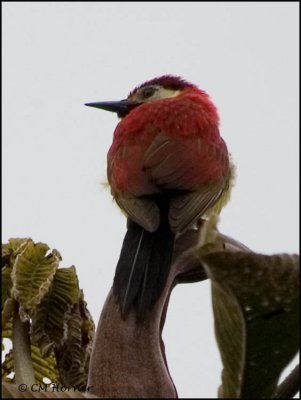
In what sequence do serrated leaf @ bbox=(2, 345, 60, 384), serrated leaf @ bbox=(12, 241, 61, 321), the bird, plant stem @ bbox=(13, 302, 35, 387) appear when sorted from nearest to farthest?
plant stem @ bbox=(13, 302, 35, 387) → serrated leaf @ bbox=(12, 241, 61, 321) → serrated leaf @ bbox=(2, 345, 60, 384) → the bird

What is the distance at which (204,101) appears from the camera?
461 centimetres

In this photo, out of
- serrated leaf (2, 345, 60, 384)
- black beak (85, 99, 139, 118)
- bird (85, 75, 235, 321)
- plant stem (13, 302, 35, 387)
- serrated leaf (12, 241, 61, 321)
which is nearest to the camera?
plant stem (13, 302, 35, 387)

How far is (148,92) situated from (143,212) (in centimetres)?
199

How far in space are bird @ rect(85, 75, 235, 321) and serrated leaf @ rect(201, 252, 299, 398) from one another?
3.19 feet

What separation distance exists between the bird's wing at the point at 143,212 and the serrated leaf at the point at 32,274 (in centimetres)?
111

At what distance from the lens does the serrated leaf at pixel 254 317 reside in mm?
1156

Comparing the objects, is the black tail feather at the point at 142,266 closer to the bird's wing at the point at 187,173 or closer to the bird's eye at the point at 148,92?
the bird's wing at the point at 187,173

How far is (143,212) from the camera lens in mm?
3168

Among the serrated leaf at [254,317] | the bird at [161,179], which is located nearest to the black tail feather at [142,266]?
the bird at [161,179]

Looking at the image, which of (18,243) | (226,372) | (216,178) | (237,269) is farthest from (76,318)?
(216,178)

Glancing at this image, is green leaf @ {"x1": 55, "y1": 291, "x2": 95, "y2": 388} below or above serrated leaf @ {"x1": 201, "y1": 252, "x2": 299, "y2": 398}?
below

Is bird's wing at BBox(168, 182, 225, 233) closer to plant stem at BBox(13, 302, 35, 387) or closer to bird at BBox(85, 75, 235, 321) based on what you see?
bird at BBox(85, 75, 235, 321)

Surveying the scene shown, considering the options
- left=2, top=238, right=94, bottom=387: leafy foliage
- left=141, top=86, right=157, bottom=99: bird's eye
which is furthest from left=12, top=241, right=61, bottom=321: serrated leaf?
left=141, top=86, right=157, bottom=99: bird's eye

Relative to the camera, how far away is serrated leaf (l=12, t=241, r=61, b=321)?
1.80 m
